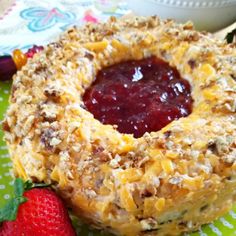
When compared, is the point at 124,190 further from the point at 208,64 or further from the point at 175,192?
the point at 208,64

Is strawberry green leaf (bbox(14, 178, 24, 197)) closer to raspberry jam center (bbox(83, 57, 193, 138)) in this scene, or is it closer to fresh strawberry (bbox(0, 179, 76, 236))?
fresh strawberry (bbox(0, 179, 76, 236))

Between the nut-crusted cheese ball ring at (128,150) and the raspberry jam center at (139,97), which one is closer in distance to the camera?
the nut-crusted cheese ball ring at (128,150)

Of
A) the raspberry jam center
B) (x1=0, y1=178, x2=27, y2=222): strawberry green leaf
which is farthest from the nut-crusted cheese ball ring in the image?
(x1=0, y1=178, x2=27, y2=222): strawberry green leaf

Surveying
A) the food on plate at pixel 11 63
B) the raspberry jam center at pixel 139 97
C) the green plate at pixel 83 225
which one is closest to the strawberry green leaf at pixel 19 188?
the green plate at pixel 83 225

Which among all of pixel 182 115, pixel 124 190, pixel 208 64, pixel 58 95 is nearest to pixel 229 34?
pixel 208 64

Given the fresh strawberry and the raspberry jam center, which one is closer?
the fresh strawberry

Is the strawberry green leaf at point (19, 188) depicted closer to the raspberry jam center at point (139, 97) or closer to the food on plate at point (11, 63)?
the raspberry jam center at point (139, 97)
